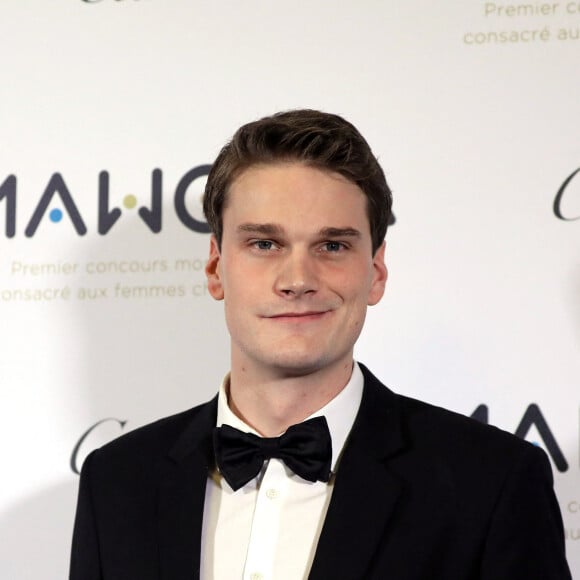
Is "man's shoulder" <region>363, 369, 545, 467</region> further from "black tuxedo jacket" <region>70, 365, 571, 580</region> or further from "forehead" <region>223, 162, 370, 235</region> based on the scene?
"forehead" <region>223, 162, 370, 235</region>

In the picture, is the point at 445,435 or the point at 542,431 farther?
the point at 542,431

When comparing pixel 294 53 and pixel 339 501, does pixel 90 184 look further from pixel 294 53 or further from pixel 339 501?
pixel 339 501

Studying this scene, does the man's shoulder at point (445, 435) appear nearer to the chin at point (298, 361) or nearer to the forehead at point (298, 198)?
the chin at point (298, 361)

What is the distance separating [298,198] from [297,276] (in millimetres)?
164

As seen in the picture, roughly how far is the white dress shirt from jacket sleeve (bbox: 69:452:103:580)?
23 centimetres

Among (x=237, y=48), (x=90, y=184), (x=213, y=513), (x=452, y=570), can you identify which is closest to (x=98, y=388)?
(x=90, y=184)

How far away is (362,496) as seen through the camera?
202 centimetres

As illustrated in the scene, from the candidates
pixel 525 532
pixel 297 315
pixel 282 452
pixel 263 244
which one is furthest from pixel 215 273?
pixel 525 532

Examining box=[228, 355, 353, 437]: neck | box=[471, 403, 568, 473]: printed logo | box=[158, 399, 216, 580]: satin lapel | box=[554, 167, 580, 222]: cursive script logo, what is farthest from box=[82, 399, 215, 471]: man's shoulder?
box=[554, 167, 580, 222]: cursive script logo

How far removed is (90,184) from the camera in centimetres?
279

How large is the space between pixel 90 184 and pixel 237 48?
497 millimetres

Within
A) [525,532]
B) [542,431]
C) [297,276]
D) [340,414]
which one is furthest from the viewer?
[542,431]

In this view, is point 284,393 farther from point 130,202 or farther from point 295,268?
point 130,202

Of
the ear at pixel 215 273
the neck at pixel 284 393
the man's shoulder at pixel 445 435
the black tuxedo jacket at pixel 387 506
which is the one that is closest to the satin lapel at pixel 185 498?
the black tuxedo jacket at pixel 387 506
